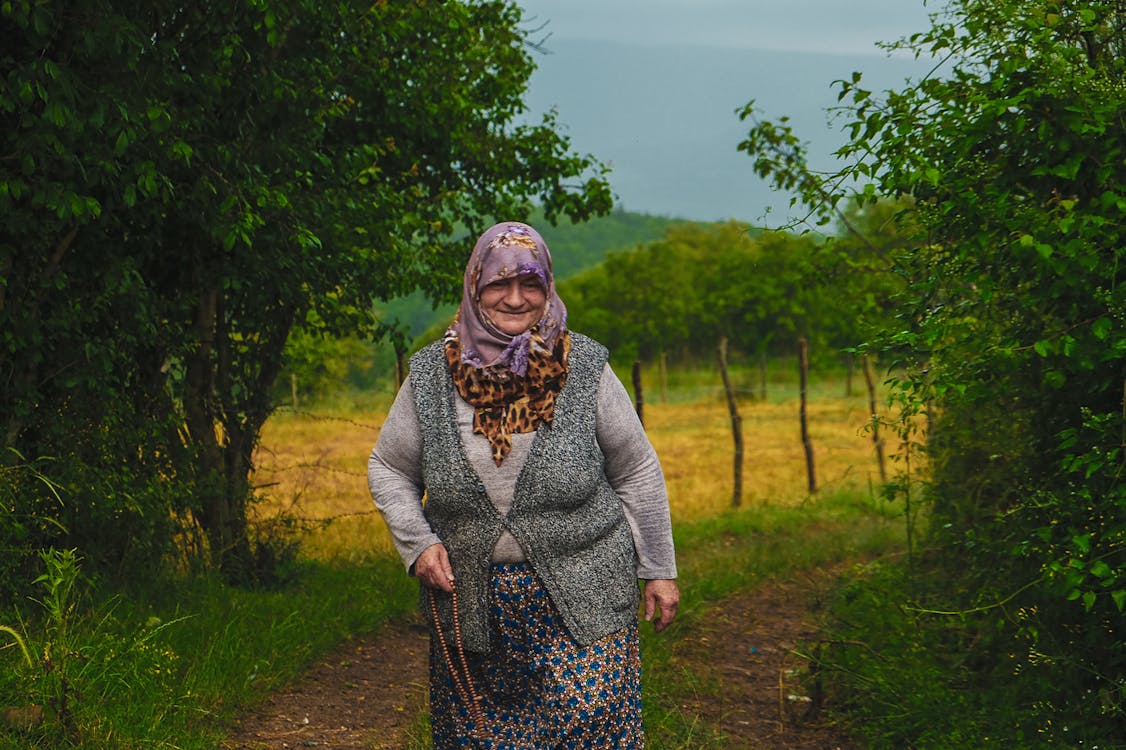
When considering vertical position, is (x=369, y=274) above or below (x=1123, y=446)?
above

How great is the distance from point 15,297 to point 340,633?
2939mm

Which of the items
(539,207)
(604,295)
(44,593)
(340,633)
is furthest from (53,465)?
(604,295)

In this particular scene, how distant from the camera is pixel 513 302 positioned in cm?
331

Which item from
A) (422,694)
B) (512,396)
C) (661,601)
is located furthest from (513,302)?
(422,694)

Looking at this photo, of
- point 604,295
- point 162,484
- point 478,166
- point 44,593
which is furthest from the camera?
point 604,295

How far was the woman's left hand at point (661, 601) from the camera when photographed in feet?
11.2

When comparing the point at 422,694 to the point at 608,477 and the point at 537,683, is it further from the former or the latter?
the point at 608,477

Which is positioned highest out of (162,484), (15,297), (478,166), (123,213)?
(478,166)

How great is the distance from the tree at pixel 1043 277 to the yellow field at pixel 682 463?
1109 mm

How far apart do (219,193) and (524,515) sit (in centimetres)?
384

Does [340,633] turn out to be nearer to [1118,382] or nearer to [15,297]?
[15,297]

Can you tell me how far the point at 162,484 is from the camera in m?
7.11

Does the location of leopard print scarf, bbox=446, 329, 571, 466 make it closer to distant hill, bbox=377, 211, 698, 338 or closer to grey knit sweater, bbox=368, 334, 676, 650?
grey knit sweater, bbox=368, 334, 676, 650

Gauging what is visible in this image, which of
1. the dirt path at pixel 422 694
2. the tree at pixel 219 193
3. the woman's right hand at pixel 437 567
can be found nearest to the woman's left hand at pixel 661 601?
the woman's right hand at pixel 437 567
